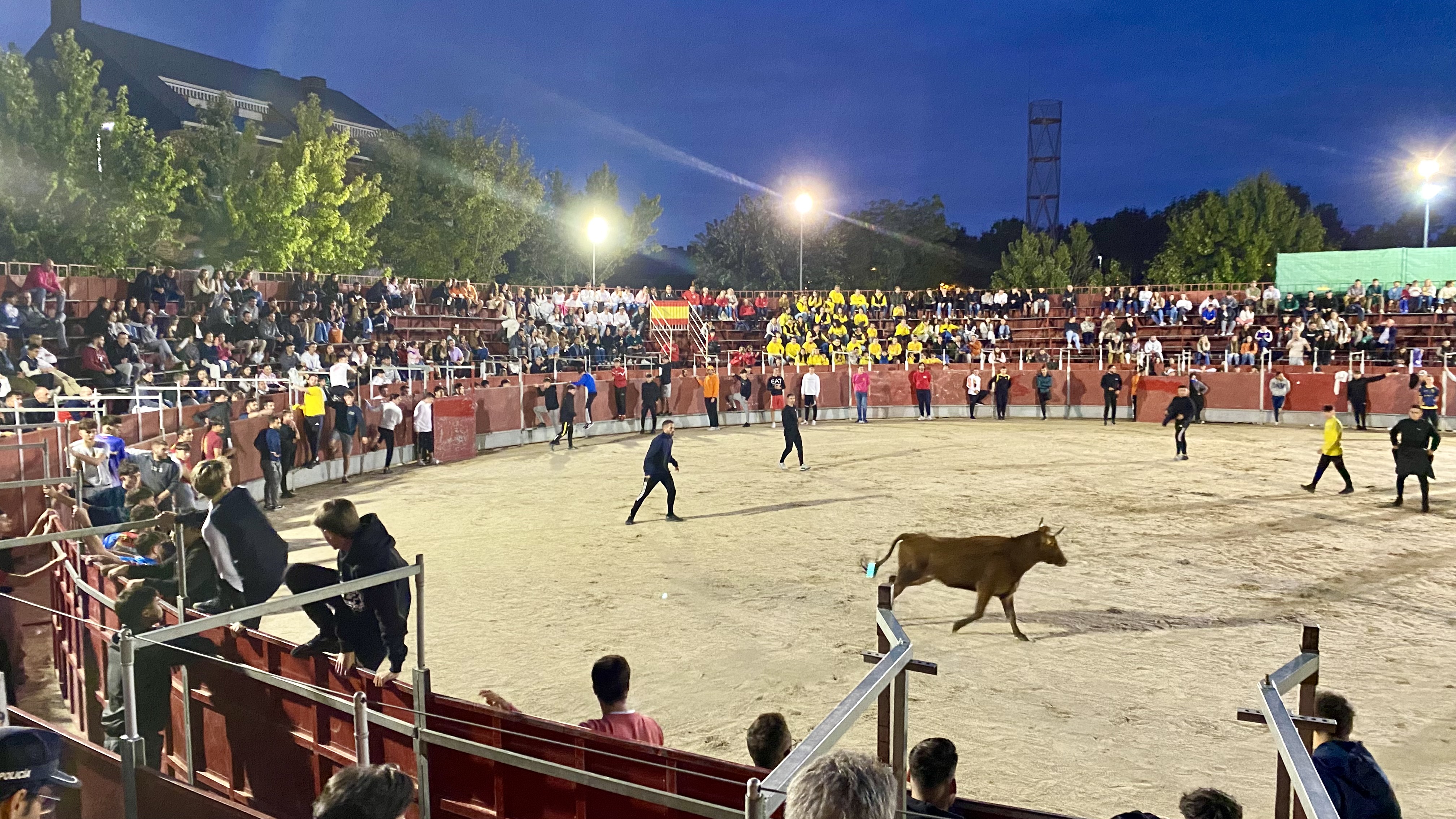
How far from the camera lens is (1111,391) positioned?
29.8m

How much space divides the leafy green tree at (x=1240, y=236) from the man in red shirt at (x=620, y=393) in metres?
46.3

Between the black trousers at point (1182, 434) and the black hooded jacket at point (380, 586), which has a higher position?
the black hooded jacket at point (380, 586)

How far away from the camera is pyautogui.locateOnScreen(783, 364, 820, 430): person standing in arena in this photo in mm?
30359

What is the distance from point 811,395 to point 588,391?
7.19m

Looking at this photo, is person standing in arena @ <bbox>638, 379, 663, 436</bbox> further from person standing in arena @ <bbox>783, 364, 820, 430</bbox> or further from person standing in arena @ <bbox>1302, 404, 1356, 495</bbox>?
person standing in arena @ <bbox>1302, 404, 1356, 495</bbox>

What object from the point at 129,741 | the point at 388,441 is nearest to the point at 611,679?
the point at 129,741

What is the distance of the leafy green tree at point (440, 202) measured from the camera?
4884 centimetres

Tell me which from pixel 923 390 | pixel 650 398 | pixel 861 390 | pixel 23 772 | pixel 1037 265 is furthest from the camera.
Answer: pixel 1037 265

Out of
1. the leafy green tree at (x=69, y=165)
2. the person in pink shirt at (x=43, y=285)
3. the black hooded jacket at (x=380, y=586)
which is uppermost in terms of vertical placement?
the leafy green tree at (x=69, y=165)

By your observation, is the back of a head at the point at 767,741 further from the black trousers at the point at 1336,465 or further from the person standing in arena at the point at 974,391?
the person standing in arena at the point at 974,391

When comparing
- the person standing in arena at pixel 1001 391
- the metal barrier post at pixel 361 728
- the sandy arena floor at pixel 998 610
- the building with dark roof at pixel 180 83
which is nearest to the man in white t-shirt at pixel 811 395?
the person standing in arena at pixel 1001 391

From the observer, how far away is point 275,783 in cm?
496

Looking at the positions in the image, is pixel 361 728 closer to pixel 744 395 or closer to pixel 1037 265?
pixel 744 395

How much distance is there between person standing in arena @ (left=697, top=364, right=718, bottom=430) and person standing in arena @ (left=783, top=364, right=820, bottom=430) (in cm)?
278
